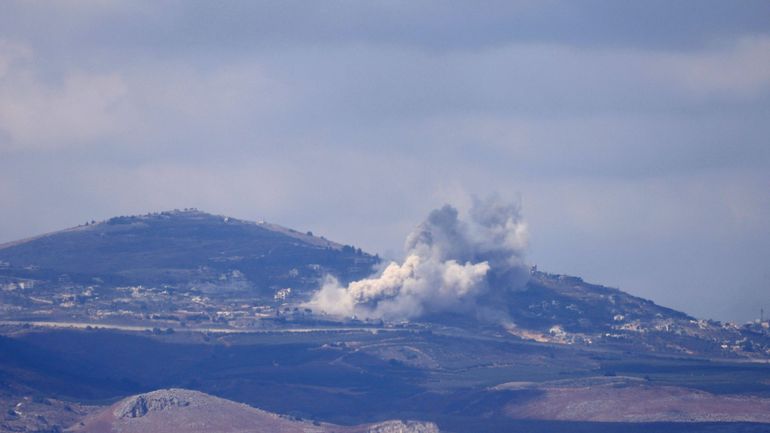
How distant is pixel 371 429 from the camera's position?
19812cm

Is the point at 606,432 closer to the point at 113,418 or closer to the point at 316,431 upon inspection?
the point at 316,431

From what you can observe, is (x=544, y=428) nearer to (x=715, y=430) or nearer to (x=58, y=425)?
(x=715, y=430)

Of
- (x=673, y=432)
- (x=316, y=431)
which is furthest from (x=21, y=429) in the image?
(x=673, y=432)

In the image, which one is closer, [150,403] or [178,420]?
[178,420]

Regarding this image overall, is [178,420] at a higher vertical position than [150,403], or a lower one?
lower

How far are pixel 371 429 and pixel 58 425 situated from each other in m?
41.1

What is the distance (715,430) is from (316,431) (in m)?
52.2

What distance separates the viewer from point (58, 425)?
19512 centimetres

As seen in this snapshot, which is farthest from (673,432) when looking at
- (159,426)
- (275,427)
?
(159,426)

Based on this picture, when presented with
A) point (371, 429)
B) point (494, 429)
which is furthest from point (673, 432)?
point (371, 429)

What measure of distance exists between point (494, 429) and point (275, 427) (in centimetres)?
2927

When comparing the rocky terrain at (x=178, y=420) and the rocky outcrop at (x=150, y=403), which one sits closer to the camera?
the rocky terrain at (x=178, y=420)

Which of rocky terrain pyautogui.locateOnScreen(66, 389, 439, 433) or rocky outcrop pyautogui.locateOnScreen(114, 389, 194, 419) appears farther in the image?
rocky outcrop pyautogui.locateOnScreen(114, 389, 194, 419)

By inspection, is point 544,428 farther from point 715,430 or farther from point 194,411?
point 194,411
